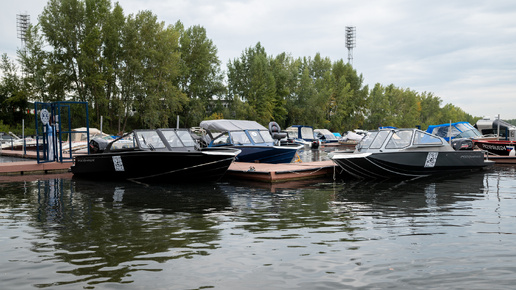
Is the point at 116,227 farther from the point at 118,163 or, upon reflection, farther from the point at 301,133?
the point at 301,133

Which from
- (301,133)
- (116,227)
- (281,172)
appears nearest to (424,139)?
(281,172)

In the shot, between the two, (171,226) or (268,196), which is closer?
(171,226)

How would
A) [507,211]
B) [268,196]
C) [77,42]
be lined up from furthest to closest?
[77,42], [268,196], [507,211]

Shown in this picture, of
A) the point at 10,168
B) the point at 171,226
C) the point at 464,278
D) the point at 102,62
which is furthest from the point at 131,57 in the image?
the point at 464,278

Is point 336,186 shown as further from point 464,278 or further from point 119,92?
point 119,92

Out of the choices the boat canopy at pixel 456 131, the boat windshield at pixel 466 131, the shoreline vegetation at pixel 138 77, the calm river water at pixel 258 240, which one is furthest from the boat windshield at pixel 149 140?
the shoreline vegetation at pixel 138 77

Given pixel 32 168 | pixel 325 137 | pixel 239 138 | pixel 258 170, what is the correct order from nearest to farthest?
pixel 258 170
pixel 32 168
pixel 239 138
pixel 325 137

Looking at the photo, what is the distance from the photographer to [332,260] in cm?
636

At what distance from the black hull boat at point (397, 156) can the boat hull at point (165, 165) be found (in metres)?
4.40

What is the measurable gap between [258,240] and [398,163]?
10.6m

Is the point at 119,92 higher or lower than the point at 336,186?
higher

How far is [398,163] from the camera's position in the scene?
16719 millimetres

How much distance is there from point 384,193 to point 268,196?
3602mm

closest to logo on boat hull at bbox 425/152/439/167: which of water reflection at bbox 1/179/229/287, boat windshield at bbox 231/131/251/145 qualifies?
boat windshield at bbox 231/131/251/145
